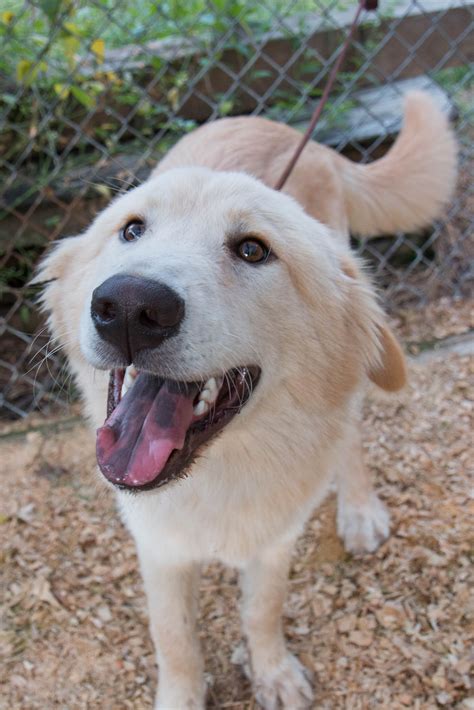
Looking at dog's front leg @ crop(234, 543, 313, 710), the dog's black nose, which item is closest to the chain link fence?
dog's front leg @ crop(234, 543, 313, 710)

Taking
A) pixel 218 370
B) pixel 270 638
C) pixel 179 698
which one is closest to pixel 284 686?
pixel 270 638

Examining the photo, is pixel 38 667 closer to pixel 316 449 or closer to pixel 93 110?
pixel 316 449

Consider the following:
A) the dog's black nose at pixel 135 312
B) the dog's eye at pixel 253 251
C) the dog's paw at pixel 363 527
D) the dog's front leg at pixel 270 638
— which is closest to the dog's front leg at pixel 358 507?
the dog's paw at pixel 363 527

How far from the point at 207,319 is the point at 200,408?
0.23 meters

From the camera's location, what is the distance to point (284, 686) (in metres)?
1.96

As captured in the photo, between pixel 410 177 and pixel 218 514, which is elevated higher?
pixel 410 177

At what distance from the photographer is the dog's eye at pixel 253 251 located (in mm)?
1537

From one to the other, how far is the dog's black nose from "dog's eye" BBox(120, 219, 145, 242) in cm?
40

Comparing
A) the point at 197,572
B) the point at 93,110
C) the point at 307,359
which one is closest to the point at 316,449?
the point at 307,359

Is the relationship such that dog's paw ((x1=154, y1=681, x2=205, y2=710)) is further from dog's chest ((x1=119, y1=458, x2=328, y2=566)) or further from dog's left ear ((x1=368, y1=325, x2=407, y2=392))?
dog's left ear ((x1=368, y1=325, x2=407, y2=392))

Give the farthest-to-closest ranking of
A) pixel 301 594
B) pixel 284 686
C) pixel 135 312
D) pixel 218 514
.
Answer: pixel 301 594
pixel 284 686
pixel 218 514
pixel 135 312

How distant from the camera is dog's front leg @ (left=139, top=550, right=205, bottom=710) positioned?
6.07ft

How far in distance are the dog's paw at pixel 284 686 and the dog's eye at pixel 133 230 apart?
1.30m

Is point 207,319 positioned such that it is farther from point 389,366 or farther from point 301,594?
point 301,594
